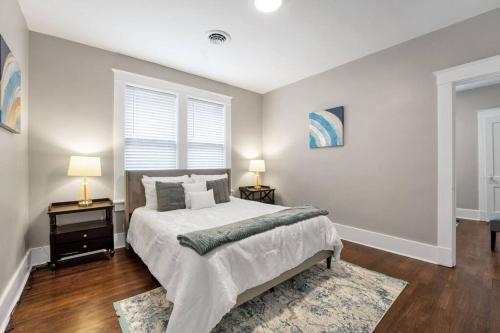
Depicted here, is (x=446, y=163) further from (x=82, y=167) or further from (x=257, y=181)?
(x=82, y=167)

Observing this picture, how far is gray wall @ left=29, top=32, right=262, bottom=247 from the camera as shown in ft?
8.79

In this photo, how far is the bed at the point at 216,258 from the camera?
1.43 metres

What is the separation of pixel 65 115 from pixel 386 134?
4.33 metres

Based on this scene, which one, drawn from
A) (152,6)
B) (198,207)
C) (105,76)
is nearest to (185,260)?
(198,207)

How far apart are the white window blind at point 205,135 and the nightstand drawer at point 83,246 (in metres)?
1.67

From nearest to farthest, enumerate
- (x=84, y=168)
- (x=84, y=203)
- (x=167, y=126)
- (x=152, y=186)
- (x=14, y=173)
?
(x=14, y=173) → (x=84, y=168) → (x=84, y=203) → (x=152, y=186) → (x=167, y=126)

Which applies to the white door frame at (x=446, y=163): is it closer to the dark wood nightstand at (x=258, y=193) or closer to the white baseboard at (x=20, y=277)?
the dark wood nightstand at (x=258, y=193)

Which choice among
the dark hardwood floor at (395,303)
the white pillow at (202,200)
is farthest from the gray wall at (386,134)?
the white pillow at (202,200)

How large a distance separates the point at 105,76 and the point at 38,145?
1.23 metres

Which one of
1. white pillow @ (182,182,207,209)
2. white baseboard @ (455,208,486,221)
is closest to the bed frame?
white pillow @ (182,182,207,209)

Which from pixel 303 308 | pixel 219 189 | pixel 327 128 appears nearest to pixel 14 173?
pixel 219 189

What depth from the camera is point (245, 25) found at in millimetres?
2541

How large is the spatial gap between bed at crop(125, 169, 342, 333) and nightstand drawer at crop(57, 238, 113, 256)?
29 cm

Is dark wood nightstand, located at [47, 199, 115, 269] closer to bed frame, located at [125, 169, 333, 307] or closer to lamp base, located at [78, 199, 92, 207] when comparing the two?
lamp base, located at [78, 199, 92, 207]
